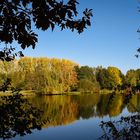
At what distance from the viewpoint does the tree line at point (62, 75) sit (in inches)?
3012

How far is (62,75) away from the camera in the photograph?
85062mm

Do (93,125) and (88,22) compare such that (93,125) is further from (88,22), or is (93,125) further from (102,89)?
(102,89)

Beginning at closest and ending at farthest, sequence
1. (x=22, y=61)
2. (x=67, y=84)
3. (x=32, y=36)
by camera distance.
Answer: (x=32, y=36) → (x=67, y=84) → (x=22, y=61)

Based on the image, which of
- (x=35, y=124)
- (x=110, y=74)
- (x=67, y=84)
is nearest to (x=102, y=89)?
(x=110, y=74)

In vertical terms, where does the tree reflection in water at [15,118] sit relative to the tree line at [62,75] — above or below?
below

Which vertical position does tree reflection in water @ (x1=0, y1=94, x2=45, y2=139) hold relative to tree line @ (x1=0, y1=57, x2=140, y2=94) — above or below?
below

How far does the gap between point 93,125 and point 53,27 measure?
21.7 metres

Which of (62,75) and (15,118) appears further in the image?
(62,75)

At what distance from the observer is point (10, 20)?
416 cm

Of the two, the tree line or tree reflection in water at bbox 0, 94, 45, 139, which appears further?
the tree line

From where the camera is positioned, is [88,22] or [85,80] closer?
[88,22]

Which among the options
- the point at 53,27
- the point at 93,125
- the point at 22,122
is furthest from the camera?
the point at 93,125

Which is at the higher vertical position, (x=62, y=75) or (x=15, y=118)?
(x=62, y=75)

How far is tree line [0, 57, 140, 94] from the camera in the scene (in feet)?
251
